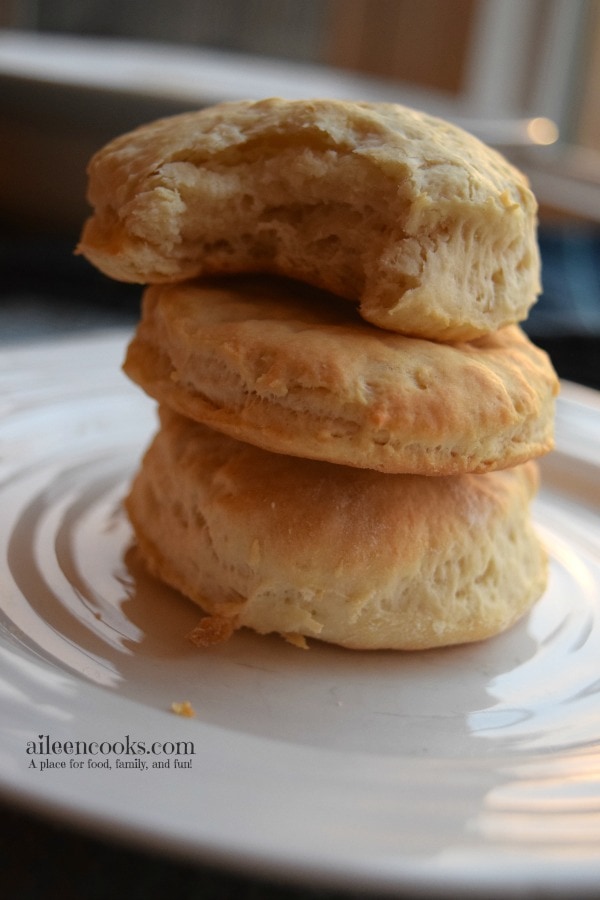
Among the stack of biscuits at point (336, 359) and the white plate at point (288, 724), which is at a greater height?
the stack of biscuits at point (336, 359)

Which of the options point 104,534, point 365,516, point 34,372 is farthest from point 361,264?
point 34,372

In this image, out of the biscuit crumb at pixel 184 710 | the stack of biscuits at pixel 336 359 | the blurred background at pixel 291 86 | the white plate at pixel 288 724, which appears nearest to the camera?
the white plate at pixel 288 724

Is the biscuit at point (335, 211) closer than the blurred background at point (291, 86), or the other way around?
the biscuit at point (335, 211)

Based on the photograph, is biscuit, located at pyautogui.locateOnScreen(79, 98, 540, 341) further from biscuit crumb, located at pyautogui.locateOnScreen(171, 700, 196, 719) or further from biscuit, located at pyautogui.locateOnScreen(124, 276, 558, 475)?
biscuit crumb, located at pyautogui.locateOnScreen(171, 700, 196, 719)

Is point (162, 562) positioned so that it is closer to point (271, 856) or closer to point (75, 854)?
point (75, 854)

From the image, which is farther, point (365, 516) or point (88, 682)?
point (365, 516)

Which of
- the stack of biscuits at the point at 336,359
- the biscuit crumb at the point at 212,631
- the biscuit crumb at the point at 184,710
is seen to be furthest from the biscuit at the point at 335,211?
the biscuit crumb at the point at 184,710

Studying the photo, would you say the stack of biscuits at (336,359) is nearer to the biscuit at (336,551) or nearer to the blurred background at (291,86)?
the biscuit at (336,551)

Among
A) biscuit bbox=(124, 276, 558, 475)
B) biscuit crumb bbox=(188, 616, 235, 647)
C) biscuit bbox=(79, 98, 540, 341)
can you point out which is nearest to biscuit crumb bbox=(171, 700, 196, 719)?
biscuit crumb bbox=(188, 616, 235, 647)

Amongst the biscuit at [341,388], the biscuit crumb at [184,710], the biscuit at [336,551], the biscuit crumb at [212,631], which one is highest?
the biscuit at [341,388]
